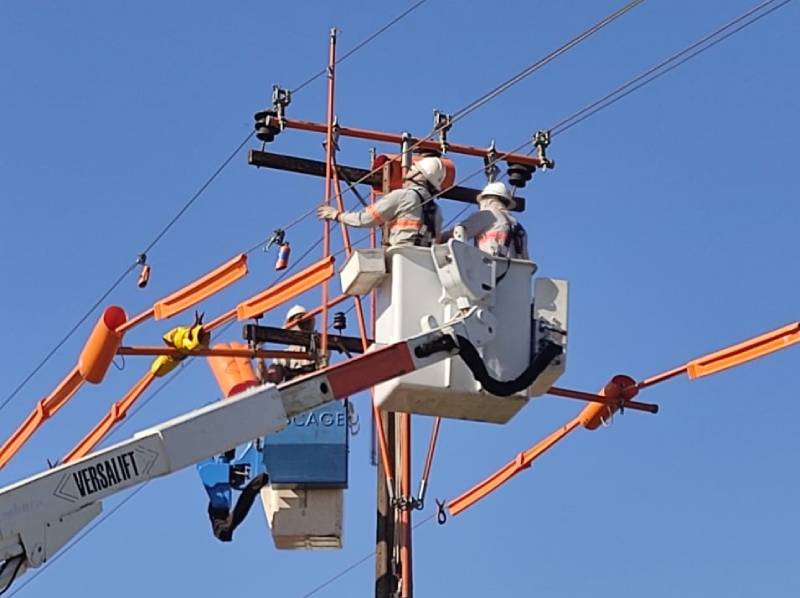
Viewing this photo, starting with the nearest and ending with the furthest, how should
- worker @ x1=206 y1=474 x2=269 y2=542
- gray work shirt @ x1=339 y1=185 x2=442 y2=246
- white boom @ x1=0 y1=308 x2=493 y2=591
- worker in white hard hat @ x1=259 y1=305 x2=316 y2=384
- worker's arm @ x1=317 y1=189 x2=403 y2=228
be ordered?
white boom @ x1=0 y1=308 x2=493 y2=591 < gray work shirt @ x1=339 y1=185 x2=442 y2=246 < worker's arm @ x1=317 y1=189 x2=403 y2=228 < worker in white hard hat @ x1=259 y1=305 x2=316 y2=384 < worker @ x1=206 y1=474 x2=269 y2=542

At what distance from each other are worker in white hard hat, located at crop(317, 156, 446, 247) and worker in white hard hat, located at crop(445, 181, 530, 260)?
0.18m

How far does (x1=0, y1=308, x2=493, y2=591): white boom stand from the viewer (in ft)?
40.3

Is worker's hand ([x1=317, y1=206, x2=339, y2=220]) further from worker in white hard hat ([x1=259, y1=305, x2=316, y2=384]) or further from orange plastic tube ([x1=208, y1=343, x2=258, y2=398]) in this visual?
orange plastic tube ([x1=208, y1=343, x2=258, y2=398])

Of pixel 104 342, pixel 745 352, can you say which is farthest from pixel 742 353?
pixel 104 342

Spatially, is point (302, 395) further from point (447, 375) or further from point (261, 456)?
point (261, 456)

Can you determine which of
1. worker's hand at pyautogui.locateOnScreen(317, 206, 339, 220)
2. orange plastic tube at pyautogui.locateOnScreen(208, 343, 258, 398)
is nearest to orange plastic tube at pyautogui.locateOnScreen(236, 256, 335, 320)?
worker's hand at pyautogui.locateOnScreen(317, 206, 339, 220)

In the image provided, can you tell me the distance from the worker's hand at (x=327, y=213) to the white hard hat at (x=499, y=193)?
0.99 metres

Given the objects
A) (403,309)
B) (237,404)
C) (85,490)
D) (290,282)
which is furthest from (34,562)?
(290,282)

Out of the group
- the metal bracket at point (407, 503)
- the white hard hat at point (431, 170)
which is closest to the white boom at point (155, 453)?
the white hard hat at point (431, 170)

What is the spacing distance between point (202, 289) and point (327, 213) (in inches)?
42.3

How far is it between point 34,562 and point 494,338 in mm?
3416

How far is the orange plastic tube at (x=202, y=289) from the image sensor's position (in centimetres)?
1616

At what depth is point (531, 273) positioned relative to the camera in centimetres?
1495

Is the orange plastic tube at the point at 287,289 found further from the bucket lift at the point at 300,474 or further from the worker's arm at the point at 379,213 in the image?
the bucket lift at the point at 300,474
